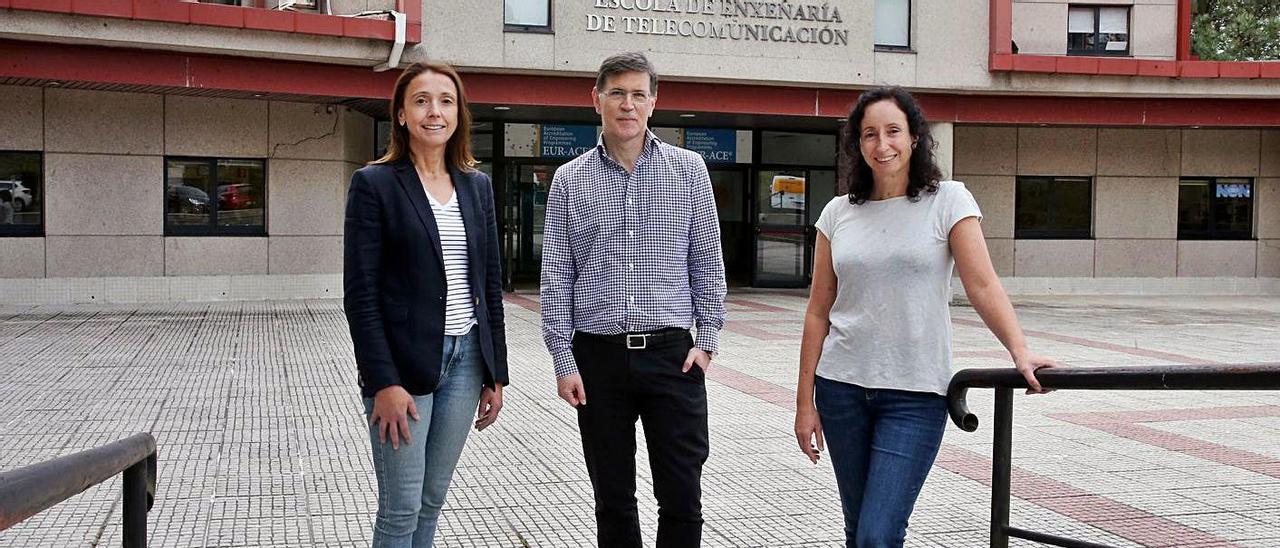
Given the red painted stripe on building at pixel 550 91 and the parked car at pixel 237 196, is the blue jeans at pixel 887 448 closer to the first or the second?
the red painted stripe on building at pixel 550 91

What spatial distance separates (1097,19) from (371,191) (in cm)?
2129

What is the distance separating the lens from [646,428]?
3918 mm

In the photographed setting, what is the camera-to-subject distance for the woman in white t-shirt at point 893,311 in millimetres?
3461

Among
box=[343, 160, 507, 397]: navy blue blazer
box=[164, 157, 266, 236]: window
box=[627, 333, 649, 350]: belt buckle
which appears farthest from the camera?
box=[164, 157, 266, 236]: window

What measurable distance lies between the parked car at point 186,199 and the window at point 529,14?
201 inches

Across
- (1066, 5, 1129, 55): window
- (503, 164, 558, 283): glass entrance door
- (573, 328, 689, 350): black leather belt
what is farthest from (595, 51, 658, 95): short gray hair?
(1066, 5, 1129, 55): window

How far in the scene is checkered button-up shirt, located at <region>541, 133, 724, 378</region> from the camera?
3.84 meters

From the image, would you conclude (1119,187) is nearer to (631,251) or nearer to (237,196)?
(237,196)

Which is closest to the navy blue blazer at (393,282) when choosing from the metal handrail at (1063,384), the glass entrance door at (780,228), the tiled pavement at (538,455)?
the metal handrail at (1063,384)

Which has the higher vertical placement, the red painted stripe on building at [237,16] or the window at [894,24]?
A: the window at [894,24]

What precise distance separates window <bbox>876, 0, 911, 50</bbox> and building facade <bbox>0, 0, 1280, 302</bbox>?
0.10 feet

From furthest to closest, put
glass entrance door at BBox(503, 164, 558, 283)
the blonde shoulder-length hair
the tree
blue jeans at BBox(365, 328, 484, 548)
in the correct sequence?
1. the tree
2. glass entrance door at BBox(503, 164, 558, 283)
3. the blonde shoulder-length hair
4. blue jeans at BBox(365, 328, 484, 548)

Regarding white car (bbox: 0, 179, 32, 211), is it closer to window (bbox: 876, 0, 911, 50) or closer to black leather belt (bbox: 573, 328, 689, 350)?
window (bbox: 876, 0, 911, 50)

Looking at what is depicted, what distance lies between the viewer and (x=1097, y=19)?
73.2 ft
